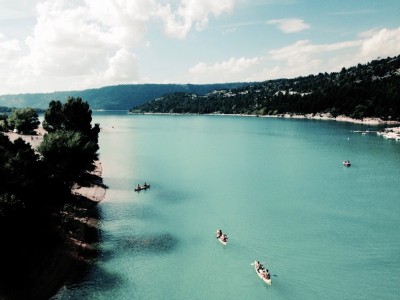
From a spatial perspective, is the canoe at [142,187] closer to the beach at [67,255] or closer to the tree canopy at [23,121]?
the beach at [67,255]

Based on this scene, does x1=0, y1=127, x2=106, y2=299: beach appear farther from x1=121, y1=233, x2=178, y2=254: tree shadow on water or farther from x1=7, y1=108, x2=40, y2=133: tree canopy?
x1=7, y1=108, x2=40, y2=133: tree canopy

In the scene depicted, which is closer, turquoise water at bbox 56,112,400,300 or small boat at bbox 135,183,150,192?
turquoise water at bbox 56,112,400,300

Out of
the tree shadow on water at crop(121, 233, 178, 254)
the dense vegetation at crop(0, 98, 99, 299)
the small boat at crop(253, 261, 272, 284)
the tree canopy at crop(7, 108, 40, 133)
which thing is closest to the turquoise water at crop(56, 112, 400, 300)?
the tree shadow on water at crop(121, 233, 178, 254)

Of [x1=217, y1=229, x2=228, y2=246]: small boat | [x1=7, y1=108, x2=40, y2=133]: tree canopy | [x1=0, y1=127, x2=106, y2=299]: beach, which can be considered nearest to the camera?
[x1=0, y1=127, x2=106, y2=299]: beach

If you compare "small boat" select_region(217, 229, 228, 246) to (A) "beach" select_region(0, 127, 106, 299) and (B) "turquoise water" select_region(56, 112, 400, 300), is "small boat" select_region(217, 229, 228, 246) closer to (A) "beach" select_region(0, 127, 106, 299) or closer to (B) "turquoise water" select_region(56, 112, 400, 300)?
(B) "turquoise water" select_region(56, 112, 400, 300)

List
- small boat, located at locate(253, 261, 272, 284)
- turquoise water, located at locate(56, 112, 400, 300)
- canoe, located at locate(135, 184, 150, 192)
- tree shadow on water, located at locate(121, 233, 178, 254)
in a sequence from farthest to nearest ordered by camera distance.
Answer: canoe, located at locate(135, 184, 150, 192)
tree shadow on water, located at locate(121, 233, 178, 254)
small boat, located at locate(253, 261, 272, 284)
turquoise water, located at locate(56, 112, 400, 300)

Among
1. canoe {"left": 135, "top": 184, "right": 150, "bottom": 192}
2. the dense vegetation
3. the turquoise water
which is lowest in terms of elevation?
the turquoise water

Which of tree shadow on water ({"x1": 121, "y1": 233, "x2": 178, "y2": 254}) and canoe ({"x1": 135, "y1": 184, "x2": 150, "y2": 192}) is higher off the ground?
canoe ({"x1": 135, "y1": 184, "x2": 150, "y2": 192})

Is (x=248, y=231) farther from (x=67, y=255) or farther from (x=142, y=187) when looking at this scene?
(x=142, y=187)
